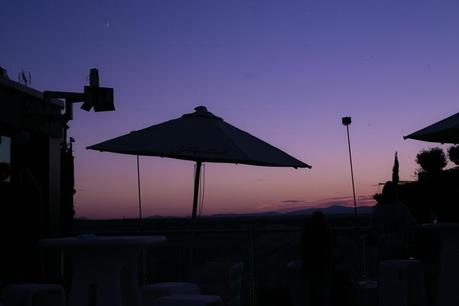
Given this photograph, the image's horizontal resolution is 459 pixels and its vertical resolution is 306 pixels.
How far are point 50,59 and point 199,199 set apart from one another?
3865mm

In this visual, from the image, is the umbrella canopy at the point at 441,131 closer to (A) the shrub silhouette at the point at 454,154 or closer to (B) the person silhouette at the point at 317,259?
(B) the person silhouette at the point at 317,259

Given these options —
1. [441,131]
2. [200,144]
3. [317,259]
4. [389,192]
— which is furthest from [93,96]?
[441,131]

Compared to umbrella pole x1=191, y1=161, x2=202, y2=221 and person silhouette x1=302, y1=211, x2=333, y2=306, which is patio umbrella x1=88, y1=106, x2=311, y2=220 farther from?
umbrella pole x1=191, y1=161, x2=202, y2=221

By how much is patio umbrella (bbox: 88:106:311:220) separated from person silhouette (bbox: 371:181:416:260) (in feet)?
4.14

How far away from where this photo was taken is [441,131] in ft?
20.1

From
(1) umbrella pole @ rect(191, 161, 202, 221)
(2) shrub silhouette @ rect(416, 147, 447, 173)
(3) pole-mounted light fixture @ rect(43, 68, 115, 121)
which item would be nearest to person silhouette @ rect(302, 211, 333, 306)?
(1) umbrella pole @ rect(191, 161, 202, 221)

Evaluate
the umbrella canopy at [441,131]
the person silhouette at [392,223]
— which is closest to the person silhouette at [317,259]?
the person silhouette at [392,223]

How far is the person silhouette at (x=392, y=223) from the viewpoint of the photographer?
6914 mm

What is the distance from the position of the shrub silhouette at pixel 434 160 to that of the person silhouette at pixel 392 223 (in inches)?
409

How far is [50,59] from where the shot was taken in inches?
374

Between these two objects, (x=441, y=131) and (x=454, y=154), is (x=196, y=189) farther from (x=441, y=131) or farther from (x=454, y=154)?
(x=454, y=154)

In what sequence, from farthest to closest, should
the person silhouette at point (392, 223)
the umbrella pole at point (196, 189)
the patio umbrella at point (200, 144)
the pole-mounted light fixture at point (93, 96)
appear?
the umbrella pole at point (196, 189) → the person silhouette at point (392, 223) → the pole-mounted light fixture at point (93, 96) → the patio umbrella at point (200, 144)

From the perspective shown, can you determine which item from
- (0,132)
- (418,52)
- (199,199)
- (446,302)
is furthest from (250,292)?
(418,52)

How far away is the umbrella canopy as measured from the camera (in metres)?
6.09
